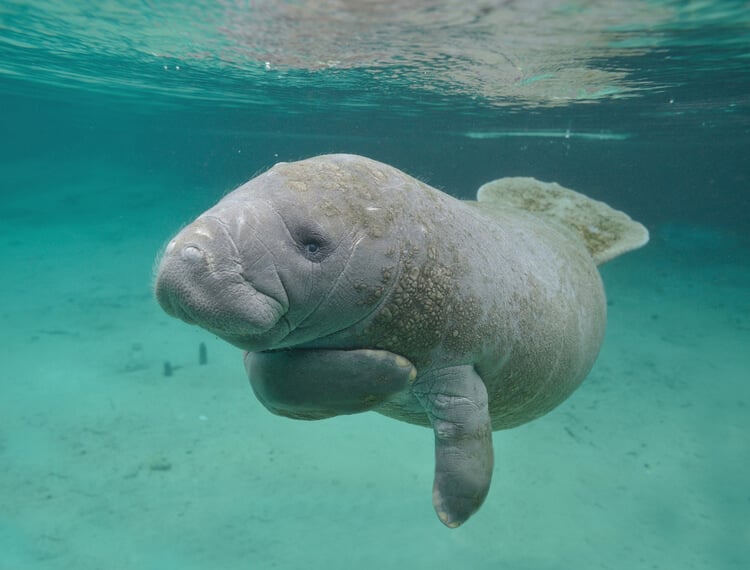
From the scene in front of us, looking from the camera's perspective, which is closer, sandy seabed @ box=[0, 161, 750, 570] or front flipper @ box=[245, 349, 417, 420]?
front flipper @ box=[245, 349, 417, 420]

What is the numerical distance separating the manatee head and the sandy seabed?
481 centimetres

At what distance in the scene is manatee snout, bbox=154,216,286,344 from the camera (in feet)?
6.52

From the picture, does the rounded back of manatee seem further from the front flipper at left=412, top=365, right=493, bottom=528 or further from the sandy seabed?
the sandy seabed

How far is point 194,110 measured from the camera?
2594cm

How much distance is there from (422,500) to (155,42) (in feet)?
35.1

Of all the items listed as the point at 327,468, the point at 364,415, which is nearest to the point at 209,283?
the point at 327,468

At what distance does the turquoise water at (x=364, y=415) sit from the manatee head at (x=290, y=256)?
83 centimetres

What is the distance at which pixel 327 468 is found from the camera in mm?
7746

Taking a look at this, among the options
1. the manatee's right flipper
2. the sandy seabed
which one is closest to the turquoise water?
the sandy seabed

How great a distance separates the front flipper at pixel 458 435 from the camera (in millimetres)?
2910

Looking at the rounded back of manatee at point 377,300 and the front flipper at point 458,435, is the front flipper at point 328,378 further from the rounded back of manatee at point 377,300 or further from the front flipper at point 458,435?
the front flipper at point 458,435

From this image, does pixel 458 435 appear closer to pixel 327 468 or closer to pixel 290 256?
pixel 290 256

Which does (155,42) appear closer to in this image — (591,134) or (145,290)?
(145,290)

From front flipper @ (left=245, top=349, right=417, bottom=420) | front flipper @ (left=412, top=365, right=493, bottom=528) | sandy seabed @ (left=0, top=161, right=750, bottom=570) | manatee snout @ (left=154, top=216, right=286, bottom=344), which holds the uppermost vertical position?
manatee snout @ (left=154, top=216, right=286, bottom=344)
